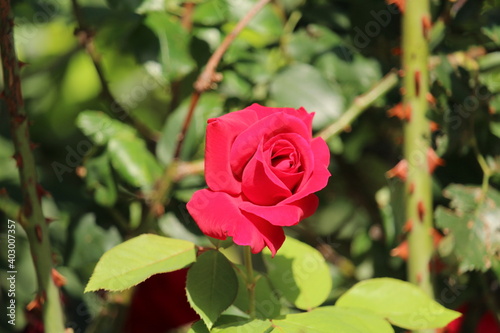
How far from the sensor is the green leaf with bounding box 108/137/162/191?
792mm

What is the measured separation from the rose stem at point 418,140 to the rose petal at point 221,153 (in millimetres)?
335

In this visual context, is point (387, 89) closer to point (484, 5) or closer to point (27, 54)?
point (484, 5)

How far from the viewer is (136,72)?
1.23 m

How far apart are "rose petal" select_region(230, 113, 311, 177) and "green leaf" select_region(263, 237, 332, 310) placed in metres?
0.15

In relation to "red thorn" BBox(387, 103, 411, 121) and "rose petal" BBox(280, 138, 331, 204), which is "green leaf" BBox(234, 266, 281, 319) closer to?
"rose petal" BBox(280, 138, 331, 204)

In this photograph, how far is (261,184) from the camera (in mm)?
487

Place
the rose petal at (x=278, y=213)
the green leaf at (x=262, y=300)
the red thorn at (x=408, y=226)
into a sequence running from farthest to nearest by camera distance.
→ the red thorn at (x=408, y=226) < the green leaf at (x=262, y=300) < the rose petal at (x=278, y=213)

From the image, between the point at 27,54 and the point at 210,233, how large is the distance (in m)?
0.75

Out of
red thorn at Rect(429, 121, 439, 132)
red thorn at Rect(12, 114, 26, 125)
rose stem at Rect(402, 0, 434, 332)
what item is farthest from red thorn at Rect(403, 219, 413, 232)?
red thorn at Rect(12, 114, 26, 125)

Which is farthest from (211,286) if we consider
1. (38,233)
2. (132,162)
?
(132,162)

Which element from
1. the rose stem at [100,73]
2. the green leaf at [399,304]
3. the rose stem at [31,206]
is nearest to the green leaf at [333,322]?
the green leaf at [399,304]

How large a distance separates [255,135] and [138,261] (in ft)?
0.43

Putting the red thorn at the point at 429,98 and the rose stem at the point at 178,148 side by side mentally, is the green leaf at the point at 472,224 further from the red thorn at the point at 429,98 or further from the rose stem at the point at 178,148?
the rose stem at the point at 178,148

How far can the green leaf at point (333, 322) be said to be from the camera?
20.3 inches
